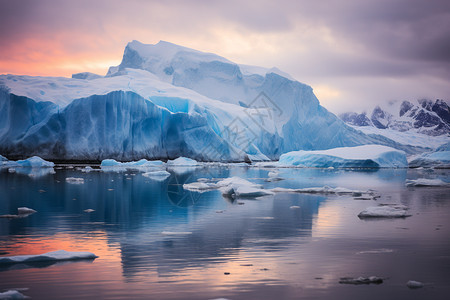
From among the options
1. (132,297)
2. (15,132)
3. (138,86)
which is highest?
(138,86)

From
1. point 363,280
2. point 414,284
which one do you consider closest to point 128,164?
point 363,280

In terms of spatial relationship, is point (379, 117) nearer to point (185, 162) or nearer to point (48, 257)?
point (185, 162)

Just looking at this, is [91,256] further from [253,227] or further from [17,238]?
[253,227]

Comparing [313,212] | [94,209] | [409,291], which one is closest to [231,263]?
[409,291]

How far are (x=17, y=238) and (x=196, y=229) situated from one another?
109 inches

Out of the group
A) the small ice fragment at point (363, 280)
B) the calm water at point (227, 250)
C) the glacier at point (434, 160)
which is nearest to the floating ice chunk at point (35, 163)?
the calm water at point (227, 250)

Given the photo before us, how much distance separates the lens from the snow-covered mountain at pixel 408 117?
147250 millimetres

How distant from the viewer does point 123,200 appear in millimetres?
12281

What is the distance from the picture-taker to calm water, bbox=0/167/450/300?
4.32 metres

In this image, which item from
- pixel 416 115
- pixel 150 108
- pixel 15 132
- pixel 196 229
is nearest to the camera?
pixel 196 229

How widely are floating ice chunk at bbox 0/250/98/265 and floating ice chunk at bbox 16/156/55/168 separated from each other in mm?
26749

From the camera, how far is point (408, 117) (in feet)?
503

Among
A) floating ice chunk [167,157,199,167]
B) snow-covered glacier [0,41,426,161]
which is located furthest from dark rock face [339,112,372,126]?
floating ice chunk [167,157,199,167]

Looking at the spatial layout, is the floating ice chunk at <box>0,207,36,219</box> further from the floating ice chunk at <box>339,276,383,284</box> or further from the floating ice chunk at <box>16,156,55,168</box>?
the floating ice chunk at <box>16,156,55,168</box>
